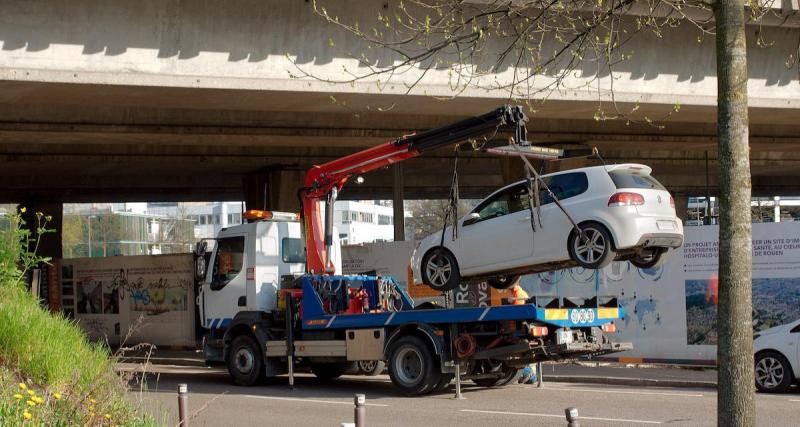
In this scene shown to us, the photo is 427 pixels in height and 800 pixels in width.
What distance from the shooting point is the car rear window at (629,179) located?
596 inches

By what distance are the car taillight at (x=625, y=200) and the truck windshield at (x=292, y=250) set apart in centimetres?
673

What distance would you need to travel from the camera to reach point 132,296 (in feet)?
102

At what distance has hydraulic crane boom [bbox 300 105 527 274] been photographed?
52.9 feet

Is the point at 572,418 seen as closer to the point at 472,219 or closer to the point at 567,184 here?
the point at 567,184

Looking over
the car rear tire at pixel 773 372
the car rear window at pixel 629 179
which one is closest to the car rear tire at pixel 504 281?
the car rear window at pixel 629 179

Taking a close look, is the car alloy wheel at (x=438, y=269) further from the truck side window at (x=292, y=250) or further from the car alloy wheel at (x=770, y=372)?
the car alloy wheel at (x=770, y=372)

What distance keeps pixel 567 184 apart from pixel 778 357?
439 centimetres

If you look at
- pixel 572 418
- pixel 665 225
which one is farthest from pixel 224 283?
pixel 572 418

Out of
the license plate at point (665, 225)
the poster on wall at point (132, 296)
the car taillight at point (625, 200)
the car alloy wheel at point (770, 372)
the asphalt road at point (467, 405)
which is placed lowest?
the asphalt road at point (467, 405)

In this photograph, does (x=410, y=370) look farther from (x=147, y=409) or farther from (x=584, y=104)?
(x=584, y=104)

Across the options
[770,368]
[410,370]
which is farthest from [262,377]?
[770,368]

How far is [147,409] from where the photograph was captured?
379 inches

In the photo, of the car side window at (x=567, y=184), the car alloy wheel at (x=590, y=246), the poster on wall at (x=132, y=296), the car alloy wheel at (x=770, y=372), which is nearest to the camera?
the car alloy wheel at (x=590, y=246)

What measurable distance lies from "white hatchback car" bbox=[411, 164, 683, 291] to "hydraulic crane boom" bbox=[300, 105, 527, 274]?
1.12 metres
